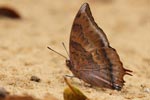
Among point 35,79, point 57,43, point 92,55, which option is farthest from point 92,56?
point 57,43

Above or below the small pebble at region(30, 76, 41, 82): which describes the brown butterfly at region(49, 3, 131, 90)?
above

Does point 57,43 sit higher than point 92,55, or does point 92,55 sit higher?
point 57,43

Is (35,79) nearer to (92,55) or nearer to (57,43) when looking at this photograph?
(92,55)

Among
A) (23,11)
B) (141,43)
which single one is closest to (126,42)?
(141,43)

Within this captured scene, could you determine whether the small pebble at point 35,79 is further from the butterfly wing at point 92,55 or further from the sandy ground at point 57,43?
the butterfly wing at point 92,55

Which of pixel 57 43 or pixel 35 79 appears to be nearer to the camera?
pixel 35 79

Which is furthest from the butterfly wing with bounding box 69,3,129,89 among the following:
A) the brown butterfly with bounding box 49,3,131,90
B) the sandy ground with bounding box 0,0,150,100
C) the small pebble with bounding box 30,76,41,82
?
the small pebble with bounding box 30,76,41,82

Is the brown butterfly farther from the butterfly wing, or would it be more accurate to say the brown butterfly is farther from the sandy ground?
the sandy ground

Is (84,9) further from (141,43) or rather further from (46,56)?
(141,43)
